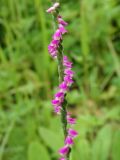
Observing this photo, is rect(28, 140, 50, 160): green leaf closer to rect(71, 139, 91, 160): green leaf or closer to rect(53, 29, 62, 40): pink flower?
rect(71, 139, 91, 160): green leaf

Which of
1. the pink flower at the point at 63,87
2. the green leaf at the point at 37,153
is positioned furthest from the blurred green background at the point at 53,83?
the pink flower at the point at 63,87

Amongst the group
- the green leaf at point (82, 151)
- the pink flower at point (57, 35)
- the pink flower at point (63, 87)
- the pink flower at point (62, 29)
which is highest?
the pink flower at point (62, 29)

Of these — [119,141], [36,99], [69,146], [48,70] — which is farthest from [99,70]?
[69,146]

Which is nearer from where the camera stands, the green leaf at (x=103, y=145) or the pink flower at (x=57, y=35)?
the pink flower at (x=57, y=35)

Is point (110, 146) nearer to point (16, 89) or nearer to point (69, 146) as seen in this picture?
point (16, 89)

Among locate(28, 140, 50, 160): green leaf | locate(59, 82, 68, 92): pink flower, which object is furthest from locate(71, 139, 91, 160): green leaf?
locate(59, 82, 68, 92): pink flower

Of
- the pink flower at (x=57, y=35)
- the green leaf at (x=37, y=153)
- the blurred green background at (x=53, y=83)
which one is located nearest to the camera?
the pink flower at (x=57, y=35)

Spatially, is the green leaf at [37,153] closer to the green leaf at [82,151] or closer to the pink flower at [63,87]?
the green leaf at [82,151]

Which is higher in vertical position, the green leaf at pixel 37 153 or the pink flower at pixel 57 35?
the pink flower at pixel 57 35

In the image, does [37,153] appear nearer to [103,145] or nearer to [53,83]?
[103,145]
